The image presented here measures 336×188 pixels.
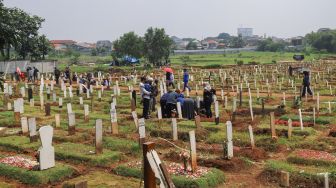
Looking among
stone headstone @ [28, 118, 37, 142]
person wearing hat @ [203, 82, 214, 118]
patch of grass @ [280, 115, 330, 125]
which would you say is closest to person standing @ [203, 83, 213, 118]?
person wearing hat @ [203, 82, 214, 118]

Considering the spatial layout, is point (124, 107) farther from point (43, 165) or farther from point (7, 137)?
point (43, 165)

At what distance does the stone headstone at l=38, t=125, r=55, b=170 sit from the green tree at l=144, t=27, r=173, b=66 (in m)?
56.1

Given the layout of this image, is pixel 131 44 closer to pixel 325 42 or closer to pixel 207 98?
pixel 207 98

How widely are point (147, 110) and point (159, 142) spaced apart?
4547 mm

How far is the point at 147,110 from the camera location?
749 inches

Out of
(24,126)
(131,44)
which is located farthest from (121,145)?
(131,44)

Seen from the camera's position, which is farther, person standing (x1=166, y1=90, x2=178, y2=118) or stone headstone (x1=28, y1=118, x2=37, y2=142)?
person standing (x1=166, y1=90, x2=178, y2=118)

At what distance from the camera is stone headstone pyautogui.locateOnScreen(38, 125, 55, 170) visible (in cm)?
1106

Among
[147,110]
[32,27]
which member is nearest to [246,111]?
[147,110]

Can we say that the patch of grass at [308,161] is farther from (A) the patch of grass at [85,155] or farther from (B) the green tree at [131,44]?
(B) the green tree at [131,44]

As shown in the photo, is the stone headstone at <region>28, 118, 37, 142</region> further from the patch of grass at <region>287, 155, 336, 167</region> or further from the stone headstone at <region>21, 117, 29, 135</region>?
the patch of grass at <region>287, 155, 336, 167</region>

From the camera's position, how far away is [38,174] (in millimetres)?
10820

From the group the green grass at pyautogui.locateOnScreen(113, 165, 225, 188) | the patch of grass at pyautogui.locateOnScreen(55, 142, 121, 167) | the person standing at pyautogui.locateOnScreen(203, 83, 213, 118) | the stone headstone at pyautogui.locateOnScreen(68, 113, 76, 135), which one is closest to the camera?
the green grass at pyautogui.locateOnScreen(113, 165, 225, 188)

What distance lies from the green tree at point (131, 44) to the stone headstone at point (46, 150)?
5685 cm
